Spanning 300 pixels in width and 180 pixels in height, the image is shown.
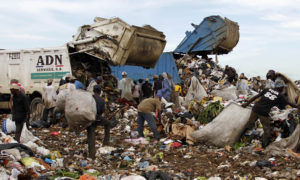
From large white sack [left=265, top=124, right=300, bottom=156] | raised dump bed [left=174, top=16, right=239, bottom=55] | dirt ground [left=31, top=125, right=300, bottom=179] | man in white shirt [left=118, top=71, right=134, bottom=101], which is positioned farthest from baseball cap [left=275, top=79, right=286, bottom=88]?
raised dump bed [left=174, top=16, right=239, bottom=55]

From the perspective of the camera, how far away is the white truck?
10.4 metres

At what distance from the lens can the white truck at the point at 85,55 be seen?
10367 millimetres

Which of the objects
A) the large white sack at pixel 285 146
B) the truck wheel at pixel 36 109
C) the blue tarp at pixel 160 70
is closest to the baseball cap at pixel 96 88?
the large white sack at pixel 285 146

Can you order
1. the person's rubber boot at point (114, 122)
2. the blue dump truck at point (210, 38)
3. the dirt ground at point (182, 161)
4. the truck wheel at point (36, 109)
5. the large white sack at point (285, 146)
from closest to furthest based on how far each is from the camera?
1. the dirt ground at point (182, 161)
2. the large white sack at point (285, 146)
3. the person's rubber boot at point (114, 122)
4. the truck wheel at point (36, 109)
5. the blue dump truck at point (210, 38)

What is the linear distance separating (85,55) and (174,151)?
17.6 ft

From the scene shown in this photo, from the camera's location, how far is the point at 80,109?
596 centimetres

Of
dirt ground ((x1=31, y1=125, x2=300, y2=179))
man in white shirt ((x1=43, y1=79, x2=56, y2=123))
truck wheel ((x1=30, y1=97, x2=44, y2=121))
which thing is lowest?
dirt ground ((x1=31, y1=125, x2=300, y2=179))

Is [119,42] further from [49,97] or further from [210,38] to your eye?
[210,38]

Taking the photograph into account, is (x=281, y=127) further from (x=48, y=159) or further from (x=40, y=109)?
(x=40, y=109)

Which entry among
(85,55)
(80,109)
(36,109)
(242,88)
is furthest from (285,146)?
(36,109)

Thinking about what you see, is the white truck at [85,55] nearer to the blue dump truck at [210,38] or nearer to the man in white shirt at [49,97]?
the man in white shirt at [49,97]

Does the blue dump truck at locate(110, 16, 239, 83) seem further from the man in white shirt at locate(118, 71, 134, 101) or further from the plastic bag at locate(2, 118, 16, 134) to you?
the plastic bag at locate(2, 118, 16, 134)

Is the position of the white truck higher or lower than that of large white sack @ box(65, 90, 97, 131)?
higher

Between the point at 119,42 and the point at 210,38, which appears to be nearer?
the point at 119,42
